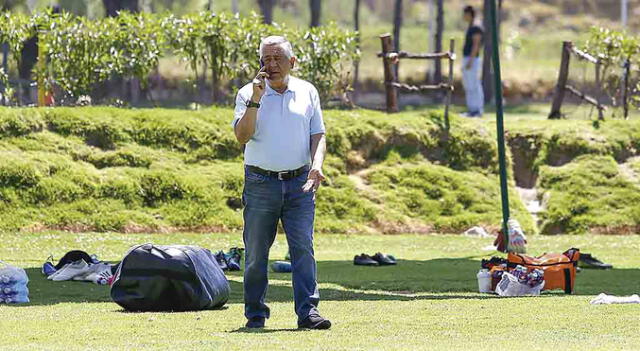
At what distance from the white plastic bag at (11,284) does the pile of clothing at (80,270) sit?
1997 millimetres

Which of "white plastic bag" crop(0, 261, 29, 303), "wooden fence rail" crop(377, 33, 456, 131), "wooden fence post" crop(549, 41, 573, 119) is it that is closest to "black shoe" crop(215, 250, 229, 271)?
"white plastic bag" crop(0, 261, 29, 303)

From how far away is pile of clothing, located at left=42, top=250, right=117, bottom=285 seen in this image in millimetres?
14695

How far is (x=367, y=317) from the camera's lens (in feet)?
38.1

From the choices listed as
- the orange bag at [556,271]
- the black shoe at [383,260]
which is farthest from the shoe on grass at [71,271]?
the orange bag at [556,271]

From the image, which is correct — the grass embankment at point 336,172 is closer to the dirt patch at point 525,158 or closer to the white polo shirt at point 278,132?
the dirt patch at point 525,158

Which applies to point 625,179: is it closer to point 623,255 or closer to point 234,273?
point 623,255

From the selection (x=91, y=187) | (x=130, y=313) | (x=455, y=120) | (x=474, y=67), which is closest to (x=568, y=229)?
(x=455, y=120)

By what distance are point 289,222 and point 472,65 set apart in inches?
741

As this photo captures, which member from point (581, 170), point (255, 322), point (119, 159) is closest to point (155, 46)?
point (119, 159)

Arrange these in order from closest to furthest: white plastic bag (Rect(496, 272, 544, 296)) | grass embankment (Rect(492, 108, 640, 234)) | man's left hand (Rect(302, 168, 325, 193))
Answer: man's left hand (Rect(302, 168, 325, 193)), white plastic bag (Rect(496, 272, 544, 296)), grass embankment (Rect(492, 108, 640, 234))

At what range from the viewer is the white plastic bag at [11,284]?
1249cm

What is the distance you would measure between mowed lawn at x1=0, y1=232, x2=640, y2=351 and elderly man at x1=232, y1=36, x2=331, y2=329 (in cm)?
47

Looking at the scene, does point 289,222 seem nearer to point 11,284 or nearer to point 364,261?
point 11,284

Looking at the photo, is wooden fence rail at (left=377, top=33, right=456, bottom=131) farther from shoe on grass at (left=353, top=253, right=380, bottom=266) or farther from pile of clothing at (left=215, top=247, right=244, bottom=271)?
pile of clothing at (left=215, top=247, right=244, bottom=271)
